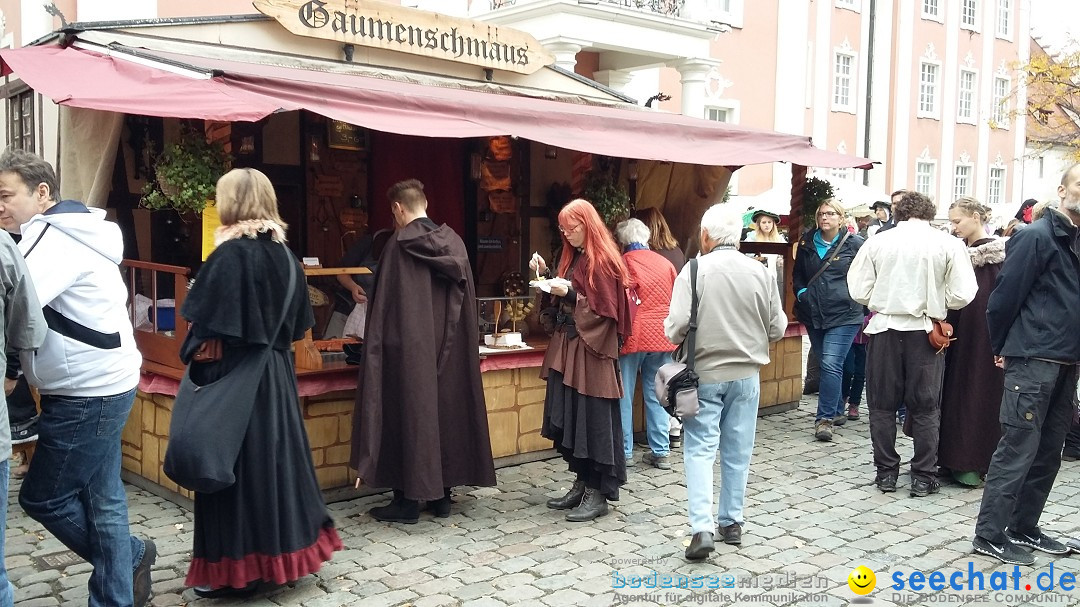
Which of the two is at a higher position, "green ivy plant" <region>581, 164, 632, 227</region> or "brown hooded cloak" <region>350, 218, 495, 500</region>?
"green ivy plant" <region>581, 164, 632, 227</region>

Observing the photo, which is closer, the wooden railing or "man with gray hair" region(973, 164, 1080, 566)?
"man with gray hair" region(973, 164, 1080, 566)

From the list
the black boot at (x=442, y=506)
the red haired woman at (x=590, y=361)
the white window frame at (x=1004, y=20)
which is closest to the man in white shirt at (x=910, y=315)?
the red haired woman at (x=590, y=361)

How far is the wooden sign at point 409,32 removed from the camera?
21.7 feet

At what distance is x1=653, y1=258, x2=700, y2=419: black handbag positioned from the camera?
4375mm

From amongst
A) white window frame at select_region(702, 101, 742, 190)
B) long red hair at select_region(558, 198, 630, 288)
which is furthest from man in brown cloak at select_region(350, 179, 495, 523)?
white window frame at select_region(702, 101, 742, 190)

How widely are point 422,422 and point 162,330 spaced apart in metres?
1.76

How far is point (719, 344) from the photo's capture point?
4.45m

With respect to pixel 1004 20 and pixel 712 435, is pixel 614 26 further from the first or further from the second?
pixel 1004 20

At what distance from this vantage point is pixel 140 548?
3.84 m

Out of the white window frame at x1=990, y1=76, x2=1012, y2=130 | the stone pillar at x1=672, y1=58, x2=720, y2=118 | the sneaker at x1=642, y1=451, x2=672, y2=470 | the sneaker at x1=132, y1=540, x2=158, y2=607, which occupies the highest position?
the white window frame at x1=990, y1=76, x2=1012, y2=130

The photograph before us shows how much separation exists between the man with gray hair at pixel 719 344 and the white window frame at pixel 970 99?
26.6 m

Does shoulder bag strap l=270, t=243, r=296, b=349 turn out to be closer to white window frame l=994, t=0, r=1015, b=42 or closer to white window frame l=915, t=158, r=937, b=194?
white window frame l=915, t=158, r=937, b=194

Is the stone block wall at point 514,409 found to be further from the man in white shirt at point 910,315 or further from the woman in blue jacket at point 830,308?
the woman in blue jacket at point 830,308

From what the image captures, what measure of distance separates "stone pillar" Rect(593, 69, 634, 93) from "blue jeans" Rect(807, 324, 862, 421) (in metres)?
9.56
